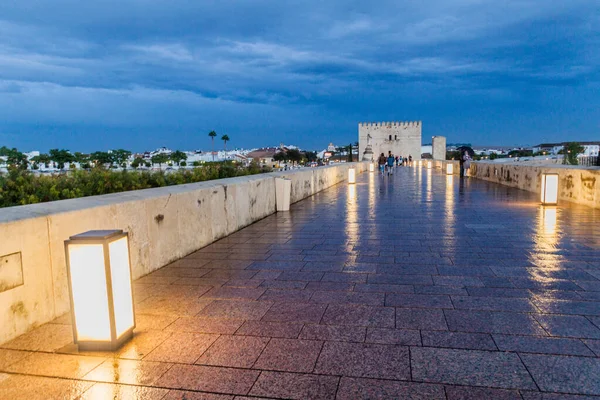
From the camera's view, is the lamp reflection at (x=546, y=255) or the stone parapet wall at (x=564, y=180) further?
the stone parapet wall at (x=564, y=180)

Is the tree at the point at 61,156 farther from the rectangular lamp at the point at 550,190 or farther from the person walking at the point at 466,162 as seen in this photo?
the rectangular lamp at the point at 550,190

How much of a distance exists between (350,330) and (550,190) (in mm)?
8842

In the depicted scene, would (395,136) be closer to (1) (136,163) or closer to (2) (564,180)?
(1) (136,163)

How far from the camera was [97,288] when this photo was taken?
2.99 meters

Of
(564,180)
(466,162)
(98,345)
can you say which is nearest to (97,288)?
(98,345)

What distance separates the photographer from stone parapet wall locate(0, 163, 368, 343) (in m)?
3.29

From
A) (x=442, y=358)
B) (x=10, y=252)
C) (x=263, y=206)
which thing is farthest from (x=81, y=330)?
(x=263, y=206)

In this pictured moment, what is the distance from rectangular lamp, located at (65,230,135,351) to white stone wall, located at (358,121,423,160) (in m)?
72.8

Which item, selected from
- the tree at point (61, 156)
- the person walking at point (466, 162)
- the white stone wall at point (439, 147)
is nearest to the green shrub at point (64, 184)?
the person walking at point (466, 162)

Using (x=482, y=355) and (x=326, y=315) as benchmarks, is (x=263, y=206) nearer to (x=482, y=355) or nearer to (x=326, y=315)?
(x=326, y=315)

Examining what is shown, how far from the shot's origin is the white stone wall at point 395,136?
7431 centimetres

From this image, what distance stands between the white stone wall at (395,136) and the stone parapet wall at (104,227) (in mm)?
68258

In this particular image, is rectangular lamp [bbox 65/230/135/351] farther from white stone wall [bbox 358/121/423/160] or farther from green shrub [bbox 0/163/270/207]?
white stone wall [bbox 358/121/423/160]

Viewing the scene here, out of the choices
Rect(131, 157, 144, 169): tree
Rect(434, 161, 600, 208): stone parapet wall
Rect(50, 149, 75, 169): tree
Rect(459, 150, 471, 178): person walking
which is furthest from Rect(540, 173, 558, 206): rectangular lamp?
Rect(50, 149, 75, 169): tree
